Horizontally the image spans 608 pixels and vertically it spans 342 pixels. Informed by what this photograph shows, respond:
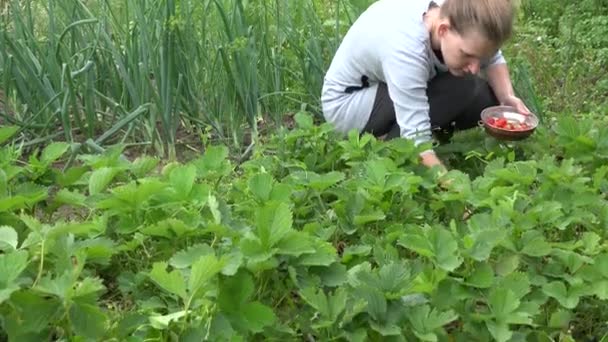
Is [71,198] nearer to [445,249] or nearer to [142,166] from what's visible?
[142,166]

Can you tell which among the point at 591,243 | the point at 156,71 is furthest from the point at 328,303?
the point at 156,71

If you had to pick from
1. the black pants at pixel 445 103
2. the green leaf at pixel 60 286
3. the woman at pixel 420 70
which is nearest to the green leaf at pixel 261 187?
the green leaf at pixel 60 286

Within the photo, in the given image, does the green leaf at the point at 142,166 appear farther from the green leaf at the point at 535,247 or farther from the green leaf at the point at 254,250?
the green leaf at the point at 535,247

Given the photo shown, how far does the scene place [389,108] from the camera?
333 cm

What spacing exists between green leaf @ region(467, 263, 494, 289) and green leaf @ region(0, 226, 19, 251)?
2.98 feet

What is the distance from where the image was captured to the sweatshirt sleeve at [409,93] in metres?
3.12

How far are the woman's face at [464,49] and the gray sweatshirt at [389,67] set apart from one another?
90 millimetres

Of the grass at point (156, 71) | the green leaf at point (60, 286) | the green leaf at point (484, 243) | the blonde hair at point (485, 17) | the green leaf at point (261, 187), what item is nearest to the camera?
the green leaf at point (60, 286)

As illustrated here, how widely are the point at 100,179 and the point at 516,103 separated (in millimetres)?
1632

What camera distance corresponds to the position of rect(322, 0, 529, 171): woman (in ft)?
9.84

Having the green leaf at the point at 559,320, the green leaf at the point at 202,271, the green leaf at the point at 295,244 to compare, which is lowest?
the green leaf at the point at 559,320

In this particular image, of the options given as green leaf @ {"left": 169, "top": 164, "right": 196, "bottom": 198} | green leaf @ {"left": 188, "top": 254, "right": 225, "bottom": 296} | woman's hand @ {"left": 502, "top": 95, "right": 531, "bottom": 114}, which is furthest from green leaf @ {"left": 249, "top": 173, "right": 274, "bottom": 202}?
woman's hand @ {"left": 502, "top": 95, "right": 531, "bottom": 114}

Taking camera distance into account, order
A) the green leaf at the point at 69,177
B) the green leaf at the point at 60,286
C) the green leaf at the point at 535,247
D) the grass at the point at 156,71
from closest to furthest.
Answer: the green leaf at the point at 60,286, the green leaf at the point at 535,247, the green leaf at the point at 69,177, the grass at the point at 156,71

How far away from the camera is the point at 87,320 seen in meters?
1.79
